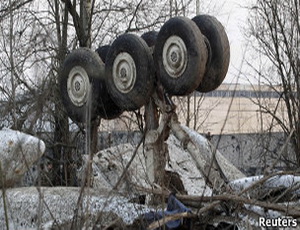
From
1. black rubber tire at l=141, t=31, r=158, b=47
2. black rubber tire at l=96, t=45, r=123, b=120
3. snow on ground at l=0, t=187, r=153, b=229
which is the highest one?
black rubber tire at l=141, t=31, r=158, b=47

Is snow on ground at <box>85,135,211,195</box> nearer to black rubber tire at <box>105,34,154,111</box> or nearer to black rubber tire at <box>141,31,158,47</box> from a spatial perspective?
black rubber tire at <box>105,34,154,111</box>

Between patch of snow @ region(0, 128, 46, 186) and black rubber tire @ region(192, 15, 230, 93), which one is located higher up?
black rubber tire @ region(192, 15, 230, 93)

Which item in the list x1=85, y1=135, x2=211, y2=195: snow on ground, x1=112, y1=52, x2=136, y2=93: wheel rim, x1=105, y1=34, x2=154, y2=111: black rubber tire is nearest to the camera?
x1=105, y1=34, x2=154, y2=111: black rubber tire

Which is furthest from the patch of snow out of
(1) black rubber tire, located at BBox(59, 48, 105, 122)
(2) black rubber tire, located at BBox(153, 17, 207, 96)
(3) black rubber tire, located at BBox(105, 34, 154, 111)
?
(2) black rubber tire, located at BBox(153, 17, 207, 96)

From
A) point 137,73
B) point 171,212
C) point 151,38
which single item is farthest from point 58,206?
point 151,38

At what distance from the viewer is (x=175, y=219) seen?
4.06m

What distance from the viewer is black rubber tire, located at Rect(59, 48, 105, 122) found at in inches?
246

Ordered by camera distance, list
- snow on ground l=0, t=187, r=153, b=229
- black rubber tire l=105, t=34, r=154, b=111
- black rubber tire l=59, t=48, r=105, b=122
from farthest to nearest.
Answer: black rubber tire l=59, t=48, r=105, b=122, black rubber tire l=105, t=34, r=154, b=111, snow on ground l=0, t=187, r=153, b=229

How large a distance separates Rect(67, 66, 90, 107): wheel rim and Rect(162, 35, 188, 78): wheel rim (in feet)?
3.24

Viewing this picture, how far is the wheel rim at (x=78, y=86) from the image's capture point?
6309 millimetres

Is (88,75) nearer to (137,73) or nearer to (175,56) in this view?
(137,73)

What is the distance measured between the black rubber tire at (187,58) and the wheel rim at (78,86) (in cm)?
89

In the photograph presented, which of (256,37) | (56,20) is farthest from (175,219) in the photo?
(56,20)

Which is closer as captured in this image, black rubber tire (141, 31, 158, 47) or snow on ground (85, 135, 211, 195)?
snow on ground (85, 135, 211, 195)
